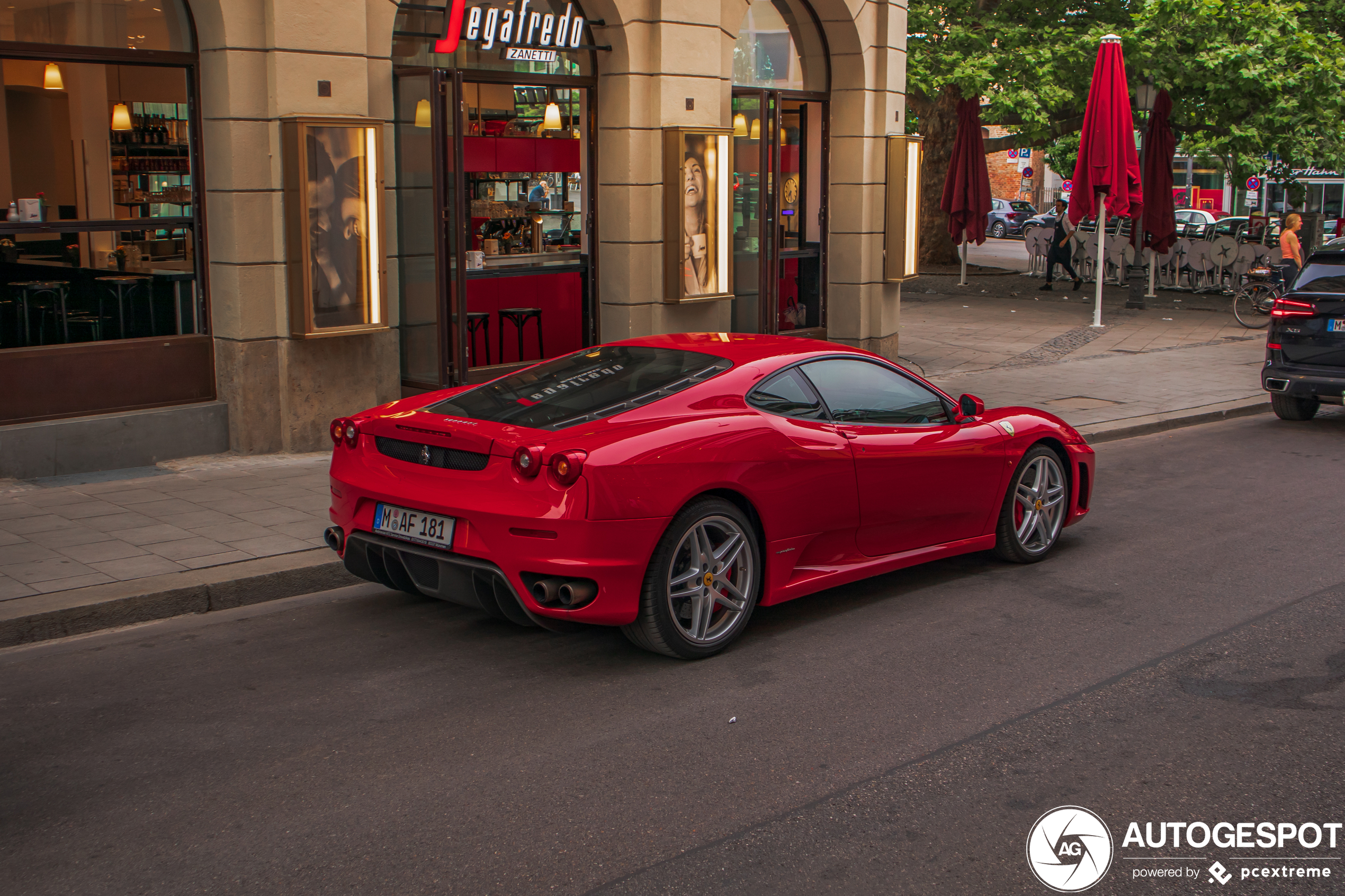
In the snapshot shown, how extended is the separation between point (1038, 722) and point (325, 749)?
104 inches

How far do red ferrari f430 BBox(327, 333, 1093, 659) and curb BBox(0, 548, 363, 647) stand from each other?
2.82 ft

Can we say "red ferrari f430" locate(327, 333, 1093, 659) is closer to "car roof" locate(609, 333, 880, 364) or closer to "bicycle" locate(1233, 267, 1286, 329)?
"car roof" locate(609, 333, 880, 364)

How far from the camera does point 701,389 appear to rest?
600 centimetres

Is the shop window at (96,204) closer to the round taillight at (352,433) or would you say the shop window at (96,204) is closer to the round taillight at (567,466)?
the round taillight at (352,433)

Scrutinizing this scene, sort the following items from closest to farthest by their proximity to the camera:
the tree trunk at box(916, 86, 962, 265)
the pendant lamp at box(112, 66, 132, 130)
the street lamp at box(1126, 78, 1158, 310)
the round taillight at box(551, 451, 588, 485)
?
1. the round taillight at box(551, 451, 588, 485)
2. the pendant lamp at box(112, 66, 132, 130)
3. the street lamp at box(1126, 78, 1158, 310)
4. the tree trunk at box(916, 86, 962, 265)

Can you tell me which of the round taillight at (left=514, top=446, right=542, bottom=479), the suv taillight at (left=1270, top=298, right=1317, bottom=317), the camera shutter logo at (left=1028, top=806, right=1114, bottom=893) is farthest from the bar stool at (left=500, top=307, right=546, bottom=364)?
the camera shutter logo at (left=1028, top=806, right=1114, bottom=893)

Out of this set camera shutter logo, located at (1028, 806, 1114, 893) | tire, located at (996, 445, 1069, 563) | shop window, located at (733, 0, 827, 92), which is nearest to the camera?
camera shutter logo, located at (1028, 806, 1114, 893)

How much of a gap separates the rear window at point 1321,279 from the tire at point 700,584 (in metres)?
8.42

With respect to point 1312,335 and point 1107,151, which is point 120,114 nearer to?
point 1312,335

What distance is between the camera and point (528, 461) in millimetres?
5363

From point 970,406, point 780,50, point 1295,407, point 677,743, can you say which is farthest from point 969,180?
point 677,743

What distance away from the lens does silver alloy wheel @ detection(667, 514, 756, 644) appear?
5.64 metres

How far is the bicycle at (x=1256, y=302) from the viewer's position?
70.1 feet

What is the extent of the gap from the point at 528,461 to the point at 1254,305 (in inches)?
754
